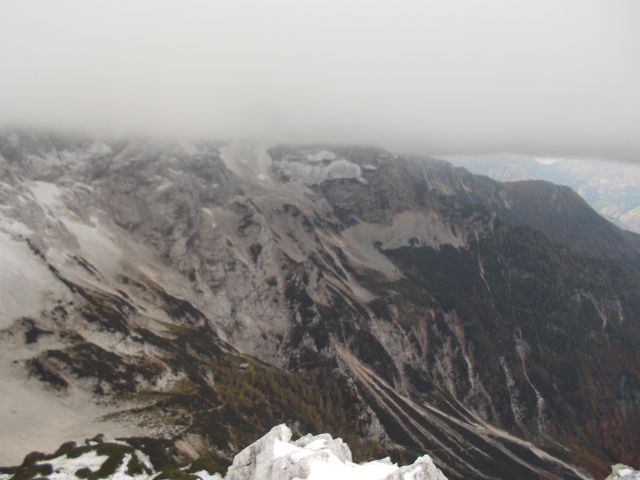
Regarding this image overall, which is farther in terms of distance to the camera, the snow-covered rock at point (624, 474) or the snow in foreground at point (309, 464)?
the snow-covered rock at point (624, 474)

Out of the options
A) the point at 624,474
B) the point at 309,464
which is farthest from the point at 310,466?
the point at 624,474

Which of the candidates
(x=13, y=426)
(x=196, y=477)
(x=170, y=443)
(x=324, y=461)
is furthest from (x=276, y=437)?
(x=13, y=426)

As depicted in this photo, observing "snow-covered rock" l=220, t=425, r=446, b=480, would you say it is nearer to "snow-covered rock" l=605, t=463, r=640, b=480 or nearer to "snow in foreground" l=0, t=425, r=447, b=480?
"snow in foreground" l=0, t=425, r=447, b=480

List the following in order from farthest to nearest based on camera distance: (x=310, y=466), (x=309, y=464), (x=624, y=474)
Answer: (x=624, y=474), (x=309, y=464), (x=310, y=466)

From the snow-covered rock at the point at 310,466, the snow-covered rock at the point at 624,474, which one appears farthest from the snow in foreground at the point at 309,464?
the snow-covered rock at the point at 624,474

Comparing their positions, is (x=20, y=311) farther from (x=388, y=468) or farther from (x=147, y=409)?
(x=388, y=468)

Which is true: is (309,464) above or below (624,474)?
above

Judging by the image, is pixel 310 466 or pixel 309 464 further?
pixel 309 464

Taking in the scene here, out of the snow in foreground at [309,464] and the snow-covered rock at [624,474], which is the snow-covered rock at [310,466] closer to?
the snow in foreground at [309,464]

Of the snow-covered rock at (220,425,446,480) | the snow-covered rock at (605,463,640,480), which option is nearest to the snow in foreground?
the snow-covered rock at (220,425,446,480)

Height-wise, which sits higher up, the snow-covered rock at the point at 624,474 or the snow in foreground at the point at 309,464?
the snow in foreground at the point at 309,464

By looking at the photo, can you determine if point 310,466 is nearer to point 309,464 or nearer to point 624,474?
point 309,464
